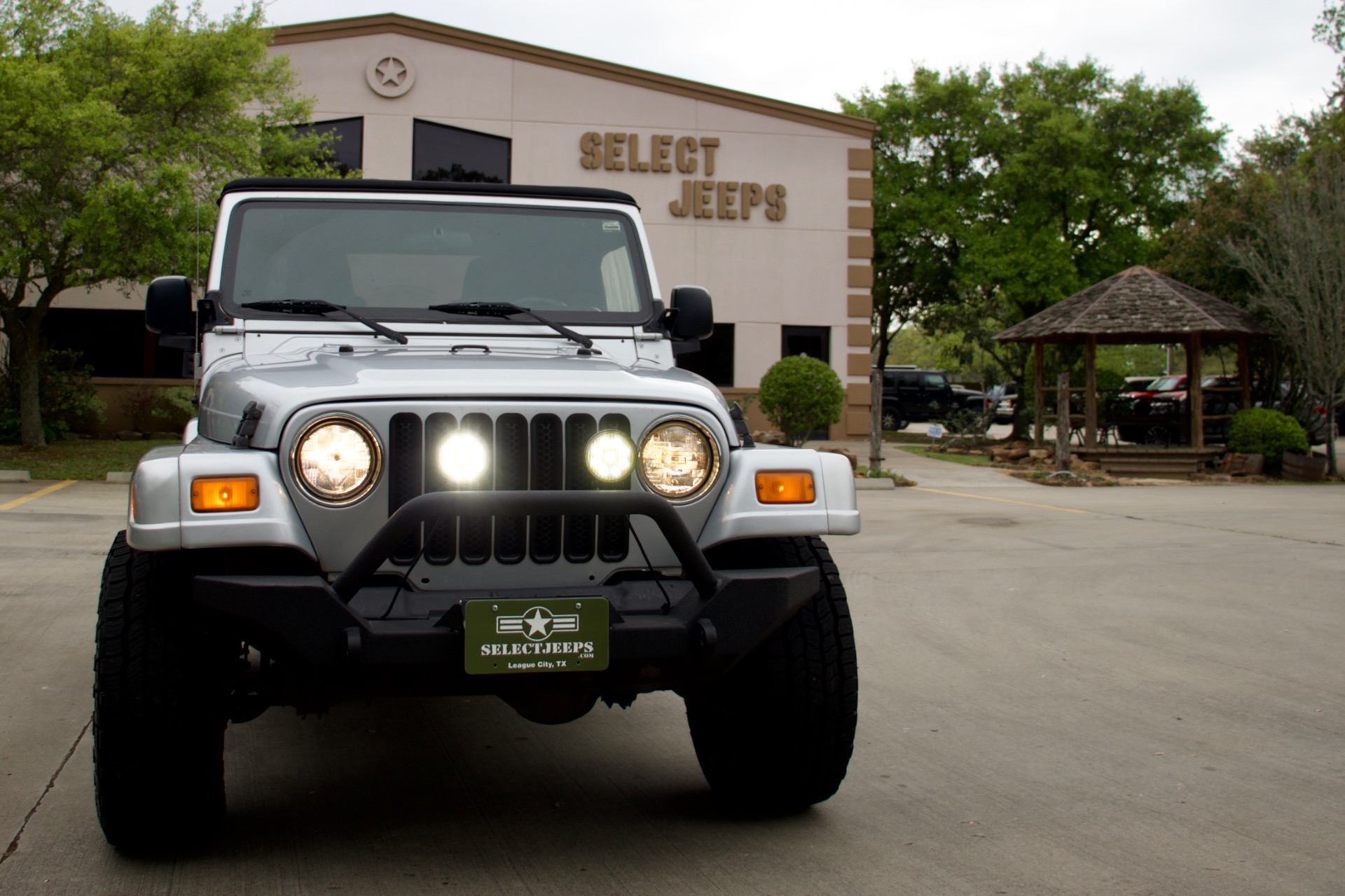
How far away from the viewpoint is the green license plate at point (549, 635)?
3322 mm

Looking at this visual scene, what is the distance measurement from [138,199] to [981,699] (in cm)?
1352

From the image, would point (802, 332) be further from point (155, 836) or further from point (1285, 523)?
point (155, 836)

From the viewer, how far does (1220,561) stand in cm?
1071

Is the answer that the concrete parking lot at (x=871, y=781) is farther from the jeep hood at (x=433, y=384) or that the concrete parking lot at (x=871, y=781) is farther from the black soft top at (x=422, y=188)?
the black soft top at (x=422, y=188)

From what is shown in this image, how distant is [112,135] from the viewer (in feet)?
53.0

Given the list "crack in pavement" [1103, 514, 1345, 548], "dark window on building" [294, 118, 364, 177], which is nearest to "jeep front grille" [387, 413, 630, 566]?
"crack in pavement" [1103, 514, 1345, 548]

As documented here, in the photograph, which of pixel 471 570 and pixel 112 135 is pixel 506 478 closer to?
pixel 471 570

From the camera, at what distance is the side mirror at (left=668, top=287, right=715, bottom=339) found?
16.6 feet

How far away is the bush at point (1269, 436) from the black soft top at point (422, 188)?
61.4 ft

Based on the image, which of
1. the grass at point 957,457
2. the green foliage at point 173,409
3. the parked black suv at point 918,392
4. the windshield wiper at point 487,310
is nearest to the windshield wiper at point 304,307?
the windshield wiper at point 487,310

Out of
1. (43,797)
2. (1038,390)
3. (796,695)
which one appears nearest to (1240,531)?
(796,695)

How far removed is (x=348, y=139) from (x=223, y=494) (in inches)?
870

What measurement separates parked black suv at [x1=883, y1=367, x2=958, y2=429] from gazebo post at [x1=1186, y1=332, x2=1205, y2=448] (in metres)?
16.9

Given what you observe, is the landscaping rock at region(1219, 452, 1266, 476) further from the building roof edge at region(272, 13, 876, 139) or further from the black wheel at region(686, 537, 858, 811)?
the black wheel at region(686, 537, 858, 811)
